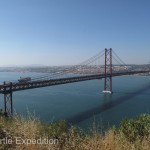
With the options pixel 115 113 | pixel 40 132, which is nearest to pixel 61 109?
pixel 115 113

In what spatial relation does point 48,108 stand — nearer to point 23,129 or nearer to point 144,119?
point 144,119

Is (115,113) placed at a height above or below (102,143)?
below

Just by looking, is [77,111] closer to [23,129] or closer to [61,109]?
[61,109]

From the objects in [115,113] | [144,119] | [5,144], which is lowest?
[115,113]

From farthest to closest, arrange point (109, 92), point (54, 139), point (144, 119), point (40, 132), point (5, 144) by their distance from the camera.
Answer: point (109, 92) < point (144, 119) < point (40, 132) < point (54, 139) < point (5, 144)

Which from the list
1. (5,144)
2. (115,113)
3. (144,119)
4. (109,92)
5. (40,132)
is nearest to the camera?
(5,144)

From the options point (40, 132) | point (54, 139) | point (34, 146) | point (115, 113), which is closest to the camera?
point (34, 146)

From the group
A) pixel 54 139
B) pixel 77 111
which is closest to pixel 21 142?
pixel 54 139

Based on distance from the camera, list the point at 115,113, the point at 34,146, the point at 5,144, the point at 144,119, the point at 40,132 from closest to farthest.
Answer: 1. the point at 34,146
2. the point at 5,144
3. the point at 40,132
4. the point at 144,119
5. the point at 115,113

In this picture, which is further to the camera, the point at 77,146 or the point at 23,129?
the point at 23,129
